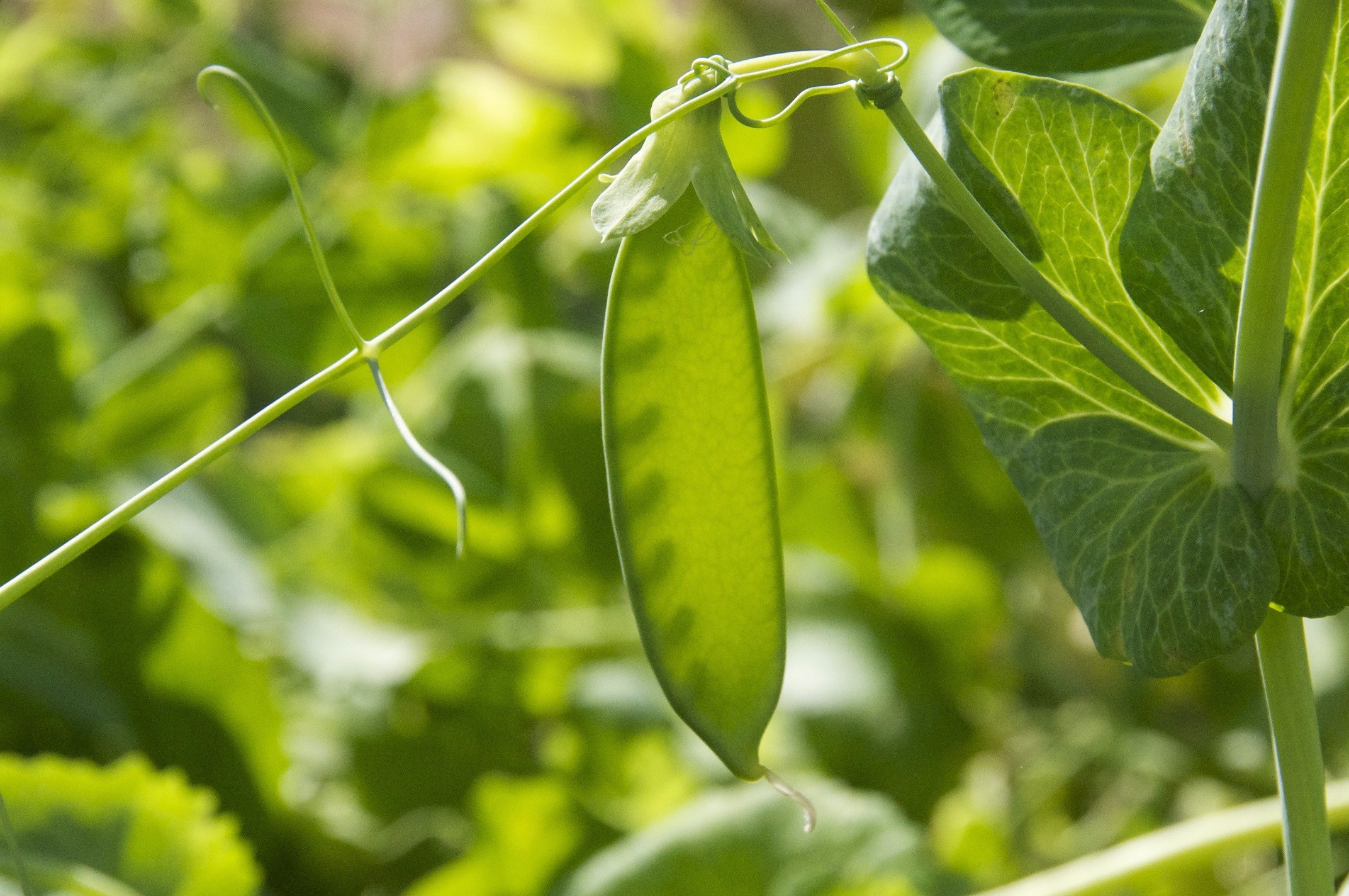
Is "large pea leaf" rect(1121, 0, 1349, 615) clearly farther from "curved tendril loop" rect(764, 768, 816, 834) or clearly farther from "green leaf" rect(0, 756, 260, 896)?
"green leaf" rect(0, 756, 260, 896)

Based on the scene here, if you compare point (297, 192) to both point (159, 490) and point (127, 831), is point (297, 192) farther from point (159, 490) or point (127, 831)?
point (127, 831)

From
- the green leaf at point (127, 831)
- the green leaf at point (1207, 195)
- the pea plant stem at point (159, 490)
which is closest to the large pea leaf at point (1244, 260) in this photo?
the green leaf at point (1207, 195)

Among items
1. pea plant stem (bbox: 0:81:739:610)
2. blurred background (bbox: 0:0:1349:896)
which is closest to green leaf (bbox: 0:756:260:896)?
blurred background (bbox: 0:0:1349:896)

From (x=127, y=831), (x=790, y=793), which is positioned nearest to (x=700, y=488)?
(x=790, y=793)

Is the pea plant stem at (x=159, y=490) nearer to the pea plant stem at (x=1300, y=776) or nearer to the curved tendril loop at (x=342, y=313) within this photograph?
the curved tendril loop at (x=342, y=313)

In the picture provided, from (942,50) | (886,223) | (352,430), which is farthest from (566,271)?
(886,223)

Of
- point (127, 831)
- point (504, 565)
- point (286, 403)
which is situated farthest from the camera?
point (504, 565)
